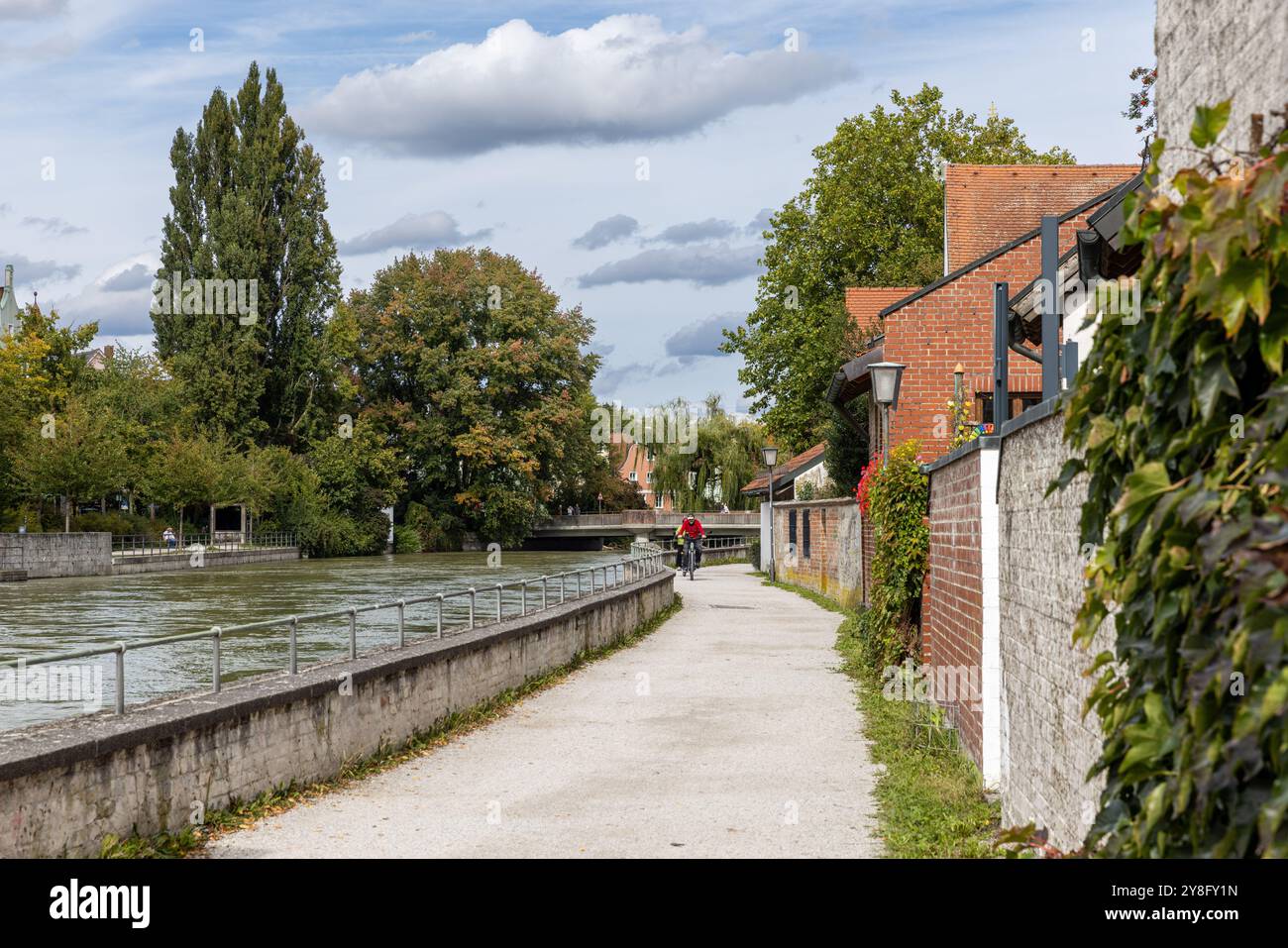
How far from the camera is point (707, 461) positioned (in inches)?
2894

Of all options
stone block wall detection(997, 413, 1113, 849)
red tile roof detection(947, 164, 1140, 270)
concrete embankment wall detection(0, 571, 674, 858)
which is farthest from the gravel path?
red tile roof detection(947, 164, 1140, 270)

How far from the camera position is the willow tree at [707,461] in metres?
72.4

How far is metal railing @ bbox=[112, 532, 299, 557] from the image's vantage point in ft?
154

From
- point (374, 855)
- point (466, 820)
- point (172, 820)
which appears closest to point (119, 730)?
point (172, 820)

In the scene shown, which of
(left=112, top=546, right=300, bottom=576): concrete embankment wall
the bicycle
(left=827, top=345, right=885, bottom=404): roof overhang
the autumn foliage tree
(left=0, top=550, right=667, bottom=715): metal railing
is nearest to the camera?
(left=0, top=550, right=667, bottom=715): metal railing

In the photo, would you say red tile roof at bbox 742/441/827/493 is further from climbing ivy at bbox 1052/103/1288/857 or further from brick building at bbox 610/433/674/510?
climbing ivy at bbox 1052/103/1288/857

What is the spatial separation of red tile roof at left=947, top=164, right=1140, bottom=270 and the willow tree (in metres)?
49.1

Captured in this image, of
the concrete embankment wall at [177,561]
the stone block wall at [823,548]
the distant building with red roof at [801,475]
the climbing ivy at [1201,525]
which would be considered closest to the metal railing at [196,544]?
the concrete embankment wall at [177,561]

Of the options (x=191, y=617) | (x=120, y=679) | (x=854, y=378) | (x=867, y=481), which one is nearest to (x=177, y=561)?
(x=191, y=617)

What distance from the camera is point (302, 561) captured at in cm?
5909

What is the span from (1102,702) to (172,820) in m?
5.55

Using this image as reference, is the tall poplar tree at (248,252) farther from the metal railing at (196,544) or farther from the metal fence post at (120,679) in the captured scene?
the metal fence post at (120,679)

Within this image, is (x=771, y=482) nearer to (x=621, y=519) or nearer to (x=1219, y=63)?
(x=1219, y=63)

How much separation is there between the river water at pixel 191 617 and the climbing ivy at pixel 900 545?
4099 millimetres
